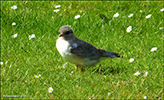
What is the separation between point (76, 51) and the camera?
18.1 ft

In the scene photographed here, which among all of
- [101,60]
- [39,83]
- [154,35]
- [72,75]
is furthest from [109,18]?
[39,83]

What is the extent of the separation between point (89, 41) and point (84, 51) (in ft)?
4.06

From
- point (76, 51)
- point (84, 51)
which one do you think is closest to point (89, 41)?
point (84, 51)

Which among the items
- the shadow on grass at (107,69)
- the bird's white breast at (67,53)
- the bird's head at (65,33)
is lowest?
the shadow on grass at (107,69)

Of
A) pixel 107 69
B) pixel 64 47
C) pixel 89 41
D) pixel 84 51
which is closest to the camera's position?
pixel 64 47

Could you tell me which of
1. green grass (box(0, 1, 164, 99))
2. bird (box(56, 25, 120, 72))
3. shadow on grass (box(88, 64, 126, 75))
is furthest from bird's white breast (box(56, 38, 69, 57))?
shadow on grass (box(88, 64, 126, 75))

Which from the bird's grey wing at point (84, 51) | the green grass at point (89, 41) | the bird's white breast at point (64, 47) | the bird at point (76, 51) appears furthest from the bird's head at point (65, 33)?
the green grass at point (89, 41)

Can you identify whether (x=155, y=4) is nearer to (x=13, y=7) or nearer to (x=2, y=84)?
(x=13, y=7)

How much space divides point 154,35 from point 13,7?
3.67 meters

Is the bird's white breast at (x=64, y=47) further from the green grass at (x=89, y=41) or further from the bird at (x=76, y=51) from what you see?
the green grass at (x=89, y=41)

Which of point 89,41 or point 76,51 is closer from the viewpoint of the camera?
point 76,51

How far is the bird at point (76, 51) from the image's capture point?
5445 mm

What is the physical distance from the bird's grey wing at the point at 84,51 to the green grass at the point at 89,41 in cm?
26

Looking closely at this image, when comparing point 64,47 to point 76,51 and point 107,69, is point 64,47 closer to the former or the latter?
point 76,51
